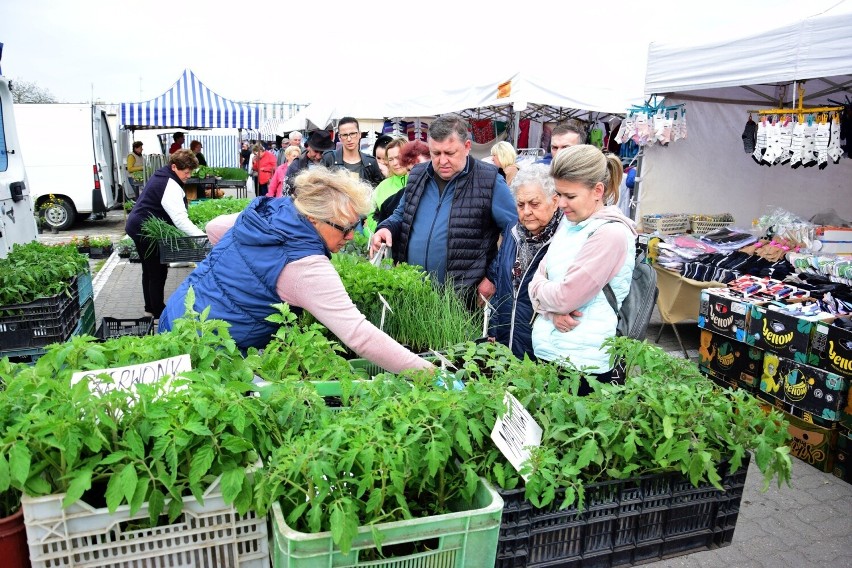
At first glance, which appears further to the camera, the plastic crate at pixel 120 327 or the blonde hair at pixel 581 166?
the plastic crate at pixel 120 327

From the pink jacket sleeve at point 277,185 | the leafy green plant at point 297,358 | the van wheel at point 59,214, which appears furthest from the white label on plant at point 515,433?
the van wheel at point 59,214

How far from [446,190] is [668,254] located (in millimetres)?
3038

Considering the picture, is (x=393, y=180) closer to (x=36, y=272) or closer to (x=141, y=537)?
(x=36, y=272)

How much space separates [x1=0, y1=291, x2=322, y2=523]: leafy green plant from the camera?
1305 millimetres

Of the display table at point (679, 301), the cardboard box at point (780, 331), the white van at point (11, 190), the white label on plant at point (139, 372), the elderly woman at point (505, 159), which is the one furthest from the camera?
the display table at point (679, 301)

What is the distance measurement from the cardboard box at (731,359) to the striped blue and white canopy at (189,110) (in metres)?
14.2

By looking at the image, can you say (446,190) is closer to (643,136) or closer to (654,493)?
(654,493)

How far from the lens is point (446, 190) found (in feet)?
13.1

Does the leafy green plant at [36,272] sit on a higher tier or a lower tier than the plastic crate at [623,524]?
higher

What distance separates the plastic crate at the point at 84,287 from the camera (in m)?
4.19

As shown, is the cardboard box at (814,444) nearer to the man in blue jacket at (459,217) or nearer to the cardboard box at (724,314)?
the cardboard box at (724,314)

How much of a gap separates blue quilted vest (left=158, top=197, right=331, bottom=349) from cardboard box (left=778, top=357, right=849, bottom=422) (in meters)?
3.22

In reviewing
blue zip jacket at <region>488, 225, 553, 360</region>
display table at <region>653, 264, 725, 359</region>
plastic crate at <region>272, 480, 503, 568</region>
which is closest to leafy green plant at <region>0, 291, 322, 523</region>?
plastic crate at <region>272, 480, 503, 568</region>

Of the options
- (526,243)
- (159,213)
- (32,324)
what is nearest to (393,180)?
(159,213)
